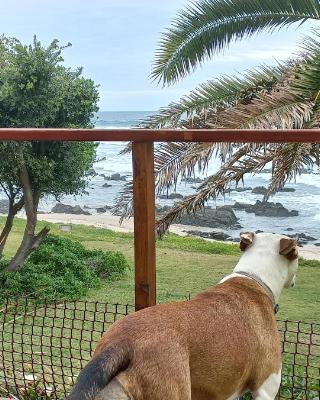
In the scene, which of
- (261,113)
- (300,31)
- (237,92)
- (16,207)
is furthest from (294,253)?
(16,207)

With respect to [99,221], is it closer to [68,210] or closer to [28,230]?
[68,210]

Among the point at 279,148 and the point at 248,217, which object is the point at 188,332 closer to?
the point at 279,148

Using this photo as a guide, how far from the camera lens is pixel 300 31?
994cm

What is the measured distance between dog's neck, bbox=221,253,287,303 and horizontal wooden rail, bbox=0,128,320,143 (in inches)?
20.6

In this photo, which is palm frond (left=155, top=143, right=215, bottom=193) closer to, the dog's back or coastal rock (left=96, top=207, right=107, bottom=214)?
the dog's back

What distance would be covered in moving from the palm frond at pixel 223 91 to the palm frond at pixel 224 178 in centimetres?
96

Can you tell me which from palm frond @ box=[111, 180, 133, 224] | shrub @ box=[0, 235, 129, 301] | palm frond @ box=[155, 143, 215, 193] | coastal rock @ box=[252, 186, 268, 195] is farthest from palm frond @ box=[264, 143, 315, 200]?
shrub @ box=[0, 235, 129, 301]

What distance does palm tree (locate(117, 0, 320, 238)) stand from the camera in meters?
7.80

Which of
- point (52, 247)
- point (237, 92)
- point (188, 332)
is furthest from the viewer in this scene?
point (52, 247)

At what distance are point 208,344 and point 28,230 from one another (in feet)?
35.5

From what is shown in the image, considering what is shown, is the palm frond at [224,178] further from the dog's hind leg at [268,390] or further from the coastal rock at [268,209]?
the dog's hind leg at [268,390]

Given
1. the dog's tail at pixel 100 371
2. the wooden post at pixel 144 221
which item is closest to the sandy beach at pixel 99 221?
the wooden post at pixel 144 221

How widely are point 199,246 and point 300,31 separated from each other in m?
7.23

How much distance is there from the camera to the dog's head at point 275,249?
3113 millimetres
